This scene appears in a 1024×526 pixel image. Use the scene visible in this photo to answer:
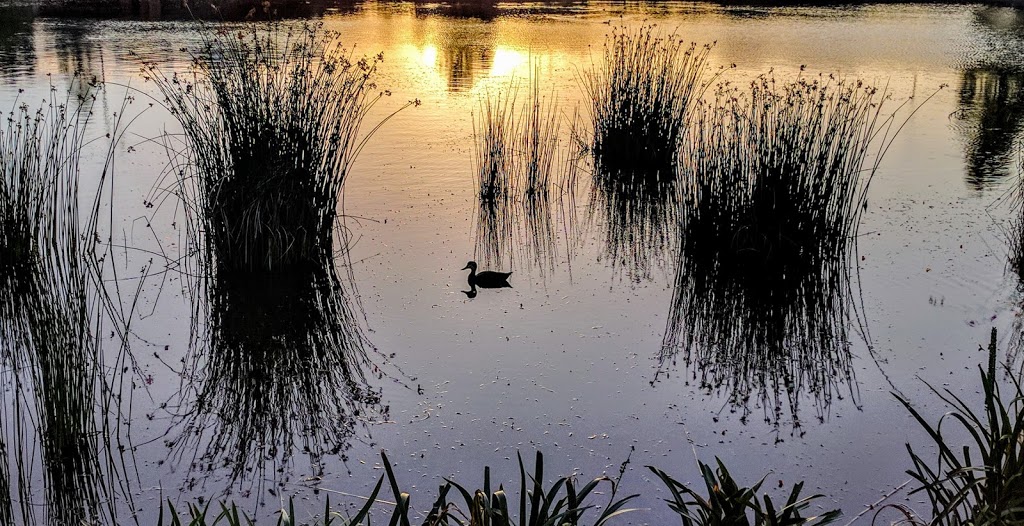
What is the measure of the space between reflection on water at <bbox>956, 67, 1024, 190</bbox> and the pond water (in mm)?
40

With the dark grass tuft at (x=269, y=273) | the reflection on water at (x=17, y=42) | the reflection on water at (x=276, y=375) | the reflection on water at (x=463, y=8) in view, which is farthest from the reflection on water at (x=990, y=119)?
the reflection on water at (x=463, y=8)

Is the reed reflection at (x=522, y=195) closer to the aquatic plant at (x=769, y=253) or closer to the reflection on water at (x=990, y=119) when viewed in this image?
the aquatic plant at (x=769, y=253)

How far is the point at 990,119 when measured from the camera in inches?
362

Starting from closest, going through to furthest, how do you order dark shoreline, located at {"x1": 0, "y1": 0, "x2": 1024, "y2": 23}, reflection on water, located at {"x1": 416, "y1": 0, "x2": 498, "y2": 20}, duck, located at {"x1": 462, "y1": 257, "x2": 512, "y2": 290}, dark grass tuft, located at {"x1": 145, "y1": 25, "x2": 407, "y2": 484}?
dark grass tuft, located at {"x1": 145, "y1": 25, "x2": 407, "y2": 484} → duck, located at {"x1": 462, "y1": 257, "x2": 512, "y2": 290} → dark shoreline, located at {"x1": 0, "y1": 0, "x2": 1024, "y2": 23} → reflection on water, located at {"x1": 416, "y1": 0, "x2": 498, "y2": 20}

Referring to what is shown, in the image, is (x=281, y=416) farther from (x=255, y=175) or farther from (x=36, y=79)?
(x=36, y=79)

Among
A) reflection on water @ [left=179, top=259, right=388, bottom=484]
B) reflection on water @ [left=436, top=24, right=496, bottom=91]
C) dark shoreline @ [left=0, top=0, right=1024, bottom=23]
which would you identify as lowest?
reflection on water @ [left=179, top=259, right=388, bottom=484]

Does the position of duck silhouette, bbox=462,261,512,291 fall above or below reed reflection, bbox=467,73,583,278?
below

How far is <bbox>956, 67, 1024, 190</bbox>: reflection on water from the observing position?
725 centimetres

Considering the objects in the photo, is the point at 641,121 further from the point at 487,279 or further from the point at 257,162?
the point at 257,162

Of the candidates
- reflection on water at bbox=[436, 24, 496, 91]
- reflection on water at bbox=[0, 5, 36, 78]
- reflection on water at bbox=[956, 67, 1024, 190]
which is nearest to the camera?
reflection on water at bbox=[956, 67, 1024, 190]

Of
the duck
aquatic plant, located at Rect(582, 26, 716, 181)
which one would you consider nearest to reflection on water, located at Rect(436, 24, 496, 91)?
aquatic plant, located at Rect(582, 26, 716, 181)

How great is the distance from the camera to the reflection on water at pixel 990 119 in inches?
286

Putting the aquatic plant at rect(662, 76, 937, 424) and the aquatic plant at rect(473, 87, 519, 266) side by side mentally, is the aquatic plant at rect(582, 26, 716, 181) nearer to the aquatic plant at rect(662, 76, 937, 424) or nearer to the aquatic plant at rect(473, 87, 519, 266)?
the aquatic plant at rect(473, 87, 519, 266)

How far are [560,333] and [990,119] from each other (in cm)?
683
